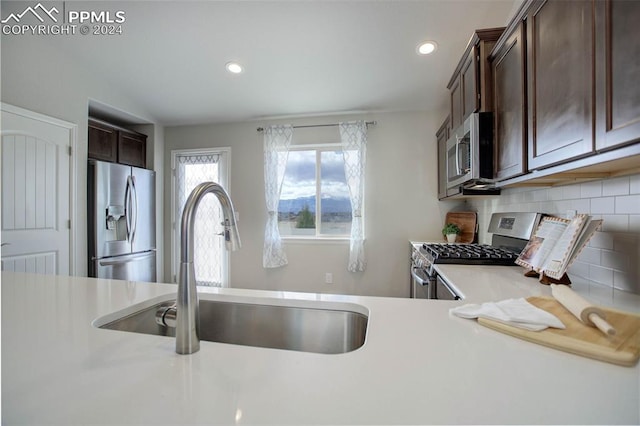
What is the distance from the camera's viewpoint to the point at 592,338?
65 centimetres

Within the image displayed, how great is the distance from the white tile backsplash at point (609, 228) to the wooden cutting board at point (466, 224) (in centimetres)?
124

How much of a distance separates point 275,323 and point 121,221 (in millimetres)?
2990

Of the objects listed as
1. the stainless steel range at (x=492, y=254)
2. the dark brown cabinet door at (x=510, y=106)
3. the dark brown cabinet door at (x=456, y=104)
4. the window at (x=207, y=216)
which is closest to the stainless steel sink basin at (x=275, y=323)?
the stainless steel range at (x=492, y=254)

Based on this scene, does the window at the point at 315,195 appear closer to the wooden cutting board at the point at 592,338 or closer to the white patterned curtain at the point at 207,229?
the white patterned curtain at the point at 207,229

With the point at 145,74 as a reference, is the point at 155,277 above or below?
below

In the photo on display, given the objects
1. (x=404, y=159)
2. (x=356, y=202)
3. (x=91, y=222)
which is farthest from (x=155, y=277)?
(x=404, y=159)

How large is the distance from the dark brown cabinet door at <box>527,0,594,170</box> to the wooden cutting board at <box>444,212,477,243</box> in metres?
1.74

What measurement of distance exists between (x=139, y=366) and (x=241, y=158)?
3340 mm

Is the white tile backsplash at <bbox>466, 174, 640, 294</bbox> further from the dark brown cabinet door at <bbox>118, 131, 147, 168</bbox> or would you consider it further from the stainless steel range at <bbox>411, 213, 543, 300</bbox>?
the dark brown cabinet door at <bbox>118, 131, 147, 168</bbox>

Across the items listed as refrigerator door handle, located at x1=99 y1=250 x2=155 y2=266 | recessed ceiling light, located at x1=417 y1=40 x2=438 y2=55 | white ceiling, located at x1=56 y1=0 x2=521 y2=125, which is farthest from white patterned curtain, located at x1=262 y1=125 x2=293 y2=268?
recessed ceiling light, located at x1=417 y1=40 x2=438 y2=55

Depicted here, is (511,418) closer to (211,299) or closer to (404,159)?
(211,299)

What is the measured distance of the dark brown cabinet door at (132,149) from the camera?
3.28m

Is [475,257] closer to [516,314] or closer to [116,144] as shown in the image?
[516,314]

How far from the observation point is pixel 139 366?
1.76 feet
